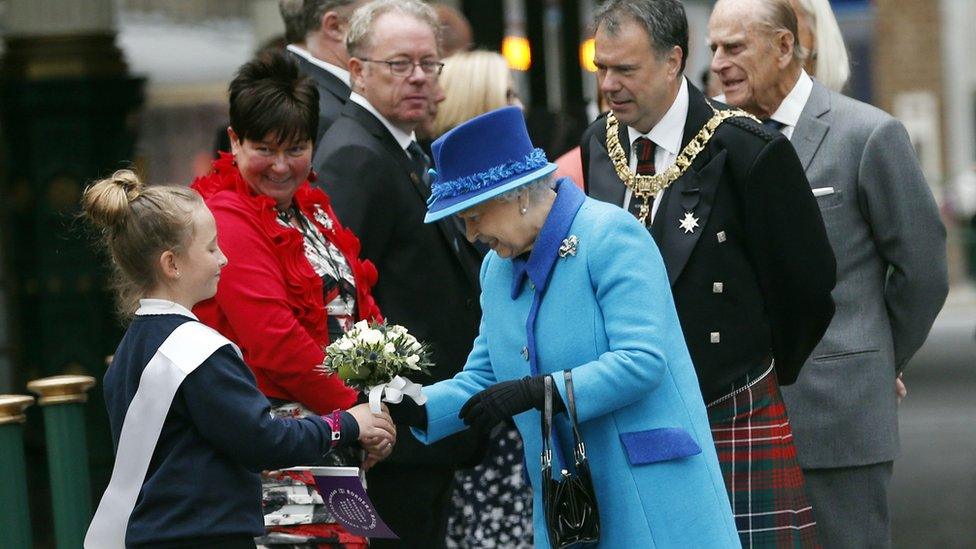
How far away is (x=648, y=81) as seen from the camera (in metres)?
4.18

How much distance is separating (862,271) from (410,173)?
4.49 feet

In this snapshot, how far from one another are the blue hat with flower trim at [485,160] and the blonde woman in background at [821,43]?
1.79 metres

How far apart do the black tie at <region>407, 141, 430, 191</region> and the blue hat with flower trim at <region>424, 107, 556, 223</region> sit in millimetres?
1316

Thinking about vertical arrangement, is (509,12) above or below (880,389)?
above

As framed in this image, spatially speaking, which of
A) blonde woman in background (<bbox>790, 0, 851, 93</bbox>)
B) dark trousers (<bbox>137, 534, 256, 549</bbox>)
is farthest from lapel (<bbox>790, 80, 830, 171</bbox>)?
dark trousers (<bbox>137, 534, 256, 549</bbox>)

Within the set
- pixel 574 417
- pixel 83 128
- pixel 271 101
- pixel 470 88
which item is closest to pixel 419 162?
pixel 470 88

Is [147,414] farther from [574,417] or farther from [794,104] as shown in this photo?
[794,104]

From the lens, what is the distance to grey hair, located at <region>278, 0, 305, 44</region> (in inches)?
236

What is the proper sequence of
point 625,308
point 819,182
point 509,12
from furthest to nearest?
point 509,12
point 819,182
point 625,308

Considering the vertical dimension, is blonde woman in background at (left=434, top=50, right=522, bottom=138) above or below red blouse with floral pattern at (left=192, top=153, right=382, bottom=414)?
above

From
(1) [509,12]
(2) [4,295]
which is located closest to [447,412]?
(2) [4,295]

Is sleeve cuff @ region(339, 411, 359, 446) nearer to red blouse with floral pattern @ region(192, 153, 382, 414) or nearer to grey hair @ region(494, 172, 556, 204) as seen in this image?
red blouse with floral pattern @ region(192, 153, 382, 414)

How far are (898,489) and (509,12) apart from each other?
3.88 meters

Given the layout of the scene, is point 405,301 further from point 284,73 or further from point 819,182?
point 819,182
